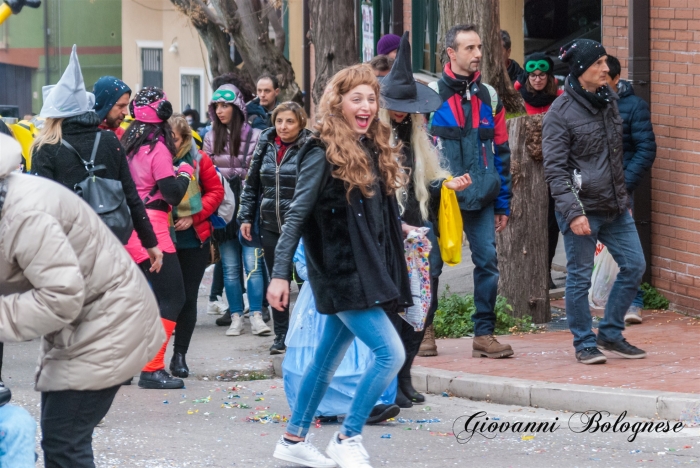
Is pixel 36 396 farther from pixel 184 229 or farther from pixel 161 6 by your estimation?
pixel 161 6

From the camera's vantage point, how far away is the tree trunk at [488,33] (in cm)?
847

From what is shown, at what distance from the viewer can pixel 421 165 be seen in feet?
20.2

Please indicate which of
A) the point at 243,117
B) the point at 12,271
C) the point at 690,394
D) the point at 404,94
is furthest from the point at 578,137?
the point at 12,271

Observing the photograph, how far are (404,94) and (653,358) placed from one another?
7.88ft

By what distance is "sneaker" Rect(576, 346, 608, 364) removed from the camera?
272 inches

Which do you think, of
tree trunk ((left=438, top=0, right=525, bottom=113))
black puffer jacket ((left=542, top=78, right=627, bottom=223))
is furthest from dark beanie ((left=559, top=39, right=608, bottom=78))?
tree trunk ((left=438, top=0, right=525, bottom=113))

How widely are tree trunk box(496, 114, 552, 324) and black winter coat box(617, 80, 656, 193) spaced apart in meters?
0.61

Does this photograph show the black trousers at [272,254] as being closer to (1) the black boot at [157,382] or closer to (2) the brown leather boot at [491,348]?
(1) the black boot at [157,382]

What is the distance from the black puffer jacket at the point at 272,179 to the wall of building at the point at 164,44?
18452 millimetres

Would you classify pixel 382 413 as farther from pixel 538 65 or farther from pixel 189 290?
pixel 538 65

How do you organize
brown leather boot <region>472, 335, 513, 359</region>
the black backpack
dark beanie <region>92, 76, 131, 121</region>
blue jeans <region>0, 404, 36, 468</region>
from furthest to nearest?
brown leather boot <region>472, 335, 513, 359</region> → dark beanie <region>92, 76, 131, 121</region> → the black backpack → blue jeans <region>0, 404, 36, 468</region>

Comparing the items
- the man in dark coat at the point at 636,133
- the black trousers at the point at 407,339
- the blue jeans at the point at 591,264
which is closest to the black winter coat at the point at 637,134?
the man in dark coat at the point at 636,133

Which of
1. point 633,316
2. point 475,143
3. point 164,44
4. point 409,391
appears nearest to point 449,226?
point 475,143

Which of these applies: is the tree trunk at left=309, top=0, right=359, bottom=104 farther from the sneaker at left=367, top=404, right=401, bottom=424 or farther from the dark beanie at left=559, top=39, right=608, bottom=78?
the sneaker at left=367, top=404, right=401, bottom=424
